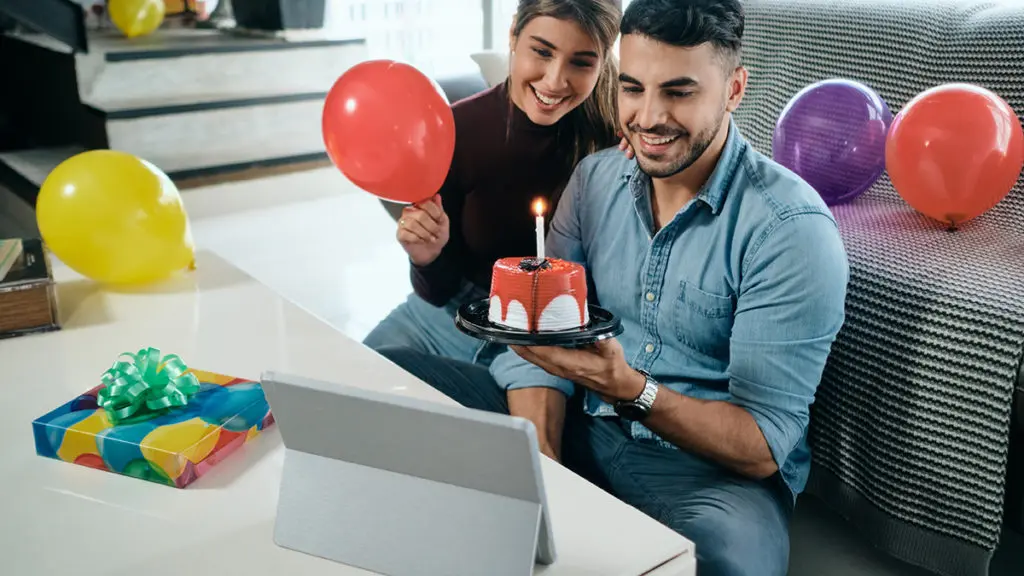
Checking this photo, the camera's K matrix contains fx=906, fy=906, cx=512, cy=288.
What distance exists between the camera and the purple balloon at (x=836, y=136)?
184 centimetres

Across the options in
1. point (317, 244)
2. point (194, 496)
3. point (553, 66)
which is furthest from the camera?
point (317, 244)

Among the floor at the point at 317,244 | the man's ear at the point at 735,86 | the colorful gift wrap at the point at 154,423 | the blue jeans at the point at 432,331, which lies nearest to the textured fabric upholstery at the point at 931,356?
the floor at the point at 317,244

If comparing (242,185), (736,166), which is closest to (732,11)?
(736,166)

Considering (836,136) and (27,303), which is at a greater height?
(836,136)

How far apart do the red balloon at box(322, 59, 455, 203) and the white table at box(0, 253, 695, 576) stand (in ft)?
0.87

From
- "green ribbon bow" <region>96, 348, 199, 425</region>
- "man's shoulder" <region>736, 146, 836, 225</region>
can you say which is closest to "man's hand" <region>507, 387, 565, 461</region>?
"man's shoulder" <region>736, 146, 836, 225</region>

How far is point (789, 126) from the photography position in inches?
75.4

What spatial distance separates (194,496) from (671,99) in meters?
0.81

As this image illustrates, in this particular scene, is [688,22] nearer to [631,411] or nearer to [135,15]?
[631,411]

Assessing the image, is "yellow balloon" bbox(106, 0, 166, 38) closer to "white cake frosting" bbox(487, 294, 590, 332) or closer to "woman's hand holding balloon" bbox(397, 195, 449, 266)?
"woman's hand holding balloon" bbox(397, 195, 449, 266)

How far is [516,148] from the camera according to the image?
5.39ft

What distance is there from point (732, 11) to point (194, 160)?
3101 millimetres

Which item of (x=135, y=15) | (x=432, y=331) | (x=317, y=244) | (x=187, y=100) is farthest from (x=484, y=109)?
(x=135, y=15)

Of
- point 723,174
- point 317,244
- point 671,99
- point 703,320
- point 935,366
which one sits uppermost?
point 671,99
